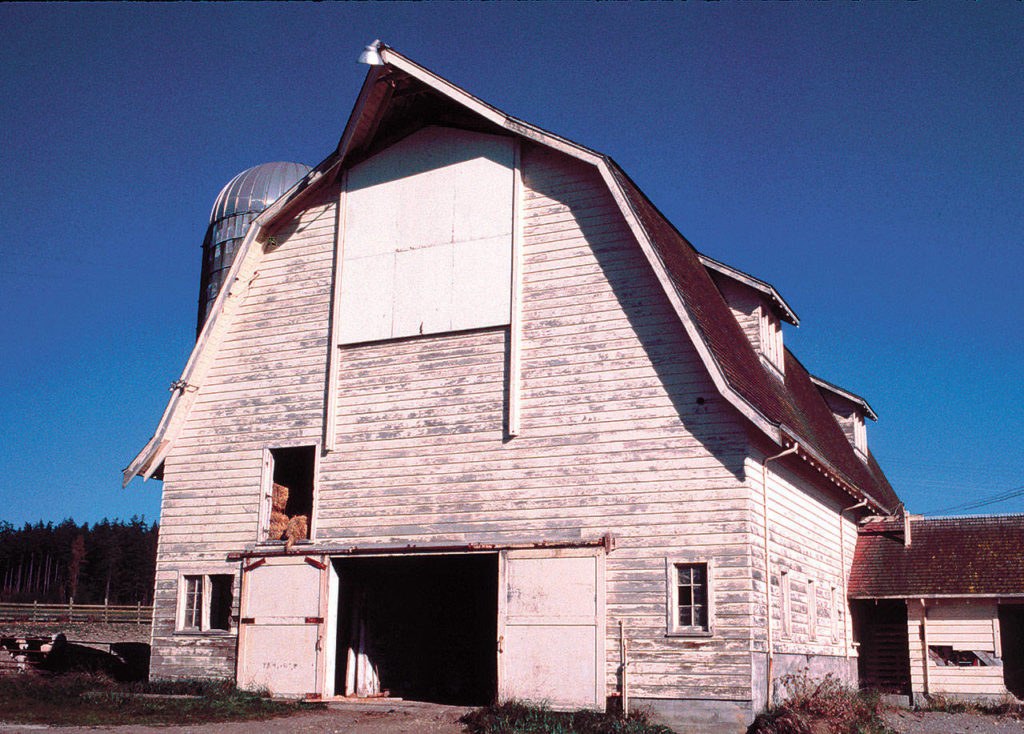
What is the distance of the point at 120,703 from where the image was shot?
15.7 metres

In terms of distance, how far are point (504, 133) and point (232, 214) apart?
1294 centimetres

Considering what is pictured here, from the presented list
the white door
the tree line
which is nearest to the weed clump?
the white door

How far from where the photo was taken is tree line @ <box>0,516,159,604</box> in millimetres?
116062

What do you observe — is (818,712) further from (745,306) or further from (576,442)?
(745,306)

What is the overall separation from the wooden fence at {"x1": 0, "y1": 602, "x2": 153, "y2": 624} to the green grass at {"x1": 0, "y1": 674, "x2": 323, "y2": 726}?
35025 millimetres

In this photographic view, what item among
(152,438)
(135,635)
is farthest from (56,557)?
(152,438)

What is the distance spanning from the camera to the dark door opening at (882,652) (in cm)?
2347

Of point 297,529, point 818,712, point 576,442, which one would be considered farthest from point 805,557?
point 297,529

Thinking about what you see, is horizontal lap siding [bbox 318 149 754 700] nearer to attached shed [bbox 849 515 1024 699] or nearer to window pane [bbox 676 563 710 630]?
window pane [bbox 676 563 710 630]

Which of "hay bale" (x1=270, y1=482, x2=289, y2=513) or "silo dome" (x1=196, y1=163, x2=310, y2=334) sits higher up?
"silo dome" (x1=196, y1=163, x2=310, y2=334)

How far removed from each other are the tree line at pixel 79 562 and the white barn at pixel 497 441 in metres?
102

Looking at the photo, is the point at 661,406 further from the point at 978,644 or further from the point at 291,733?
the point at 978,644

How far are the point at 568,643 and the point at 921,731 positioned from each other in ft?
22.6

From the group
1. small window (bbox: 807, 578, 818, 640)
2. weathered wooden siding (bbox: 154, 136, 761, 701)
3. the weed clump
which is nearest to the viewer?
the weed clump
